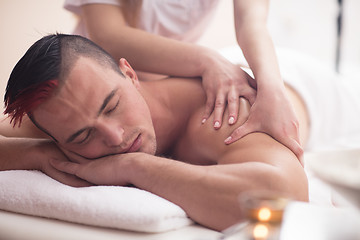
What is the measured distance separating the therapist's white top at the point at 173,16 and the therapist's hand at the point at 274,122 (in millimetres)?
708

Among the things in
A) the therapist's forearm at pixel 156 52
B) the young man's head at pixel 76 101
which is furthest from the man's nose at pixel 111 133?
the therapist's forearm at pixel 156 52

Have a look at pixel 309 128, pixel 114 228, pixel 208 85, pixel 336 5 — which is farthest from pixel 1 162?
pixel 336 5

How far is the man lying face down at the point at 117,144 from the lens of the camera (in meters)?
0.85

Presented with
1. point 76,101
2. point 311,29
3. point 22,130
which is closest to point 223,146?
point 76,101

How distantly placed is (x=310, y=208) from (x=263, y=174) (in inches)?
9.2

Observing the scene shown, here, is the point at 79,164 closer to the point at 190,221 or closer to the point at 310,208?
the point at 190,221

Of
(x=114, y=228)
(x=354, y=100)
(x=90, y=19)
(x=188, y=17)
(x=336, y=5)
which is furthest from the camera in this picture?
(x=336, y=5)

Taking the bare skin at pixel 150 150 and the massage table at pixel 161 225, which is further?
the bare skin at pixel 150 150

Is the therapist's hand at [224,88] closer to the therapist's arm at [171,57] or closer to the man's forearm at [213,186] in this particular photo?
the therapist's arm at [171,57]

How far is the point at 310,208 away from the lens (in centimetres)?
61

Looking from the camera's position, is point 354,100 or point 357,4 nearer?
point 354,100

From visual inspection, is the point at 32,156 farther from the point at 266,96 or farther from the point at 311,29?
the point at 311,29

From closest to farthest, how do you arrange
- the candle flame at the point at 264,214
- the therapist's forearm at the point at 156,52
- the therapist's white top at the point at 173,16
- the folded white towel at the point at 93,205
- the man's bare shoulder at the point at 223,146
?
the candle flame at the point at 264,214
the folded white towel at the point at 93,205
the man's bare shoulder at the point at 223,146
the therapist's forearm at the point at 156,52
the therapist's white top at the point at 173,16

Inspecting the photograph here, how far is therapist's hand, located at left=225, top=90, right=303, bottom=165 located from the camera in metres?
1.03
